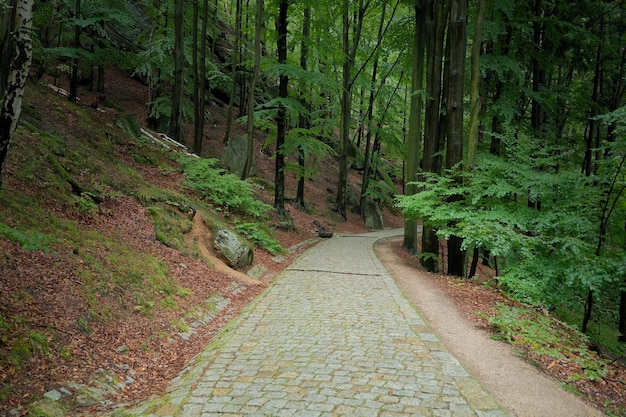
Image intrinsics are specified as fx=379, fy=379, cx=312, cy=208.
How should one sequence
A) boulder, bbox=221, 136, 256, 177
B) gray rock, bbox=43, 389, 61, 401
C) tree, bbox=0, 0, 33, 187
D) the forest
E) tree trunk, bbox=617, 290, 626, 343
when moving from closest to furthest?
1. gray rock, bbox=43, 389, 61, 401
2. tree, bbox=0, 0, 33, 187
3. the forest
4. tree trunk, bbox=617, 290, 626, 343
5. boulder, bbox=221, 136, 256, 177

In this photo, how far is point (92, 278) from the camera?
206 inches

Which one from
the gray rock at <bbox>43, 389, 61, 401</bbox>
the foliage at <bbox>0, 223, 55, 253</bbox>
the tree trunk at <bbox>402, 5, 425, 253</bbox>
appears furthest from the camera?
the tree trunk at <bbox>402, 5, 425, 253</bbox>

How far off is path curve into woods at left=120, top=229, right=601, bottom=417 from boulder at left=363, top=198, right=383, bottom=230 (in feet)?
60.1

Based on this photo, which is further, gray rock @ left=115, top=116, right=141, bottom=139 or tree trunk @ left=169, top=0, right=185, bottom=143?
tree trunk @ left=169, top=0, right=185, bottom=143

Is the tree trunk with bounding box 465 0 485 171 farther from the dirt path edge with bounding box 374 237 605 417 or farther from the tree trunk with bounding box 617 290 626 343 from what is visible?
the tree trunk with bounding box 617 290 626 343

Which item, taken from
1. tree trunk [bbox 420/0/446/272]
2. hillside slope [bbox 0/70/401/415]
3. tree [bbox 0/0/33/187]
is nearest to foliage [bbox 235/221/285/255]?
hillside slope [bbox 0/70/401/415]

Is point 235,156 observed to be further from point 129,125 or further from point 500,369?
point 500,369

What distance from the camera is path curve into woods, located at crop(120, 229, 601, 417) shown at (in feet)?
11.5

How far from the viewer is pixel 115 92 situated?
2261 centimetres

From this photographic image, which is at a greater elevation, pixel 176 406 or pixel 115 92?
pixel 115 92

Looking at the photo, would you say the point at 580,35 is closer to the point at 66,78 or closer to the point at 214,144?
the point at 214,144

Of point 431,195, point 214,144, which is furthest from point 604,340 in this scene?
point 214,144

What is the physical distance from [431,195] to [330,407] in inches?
270

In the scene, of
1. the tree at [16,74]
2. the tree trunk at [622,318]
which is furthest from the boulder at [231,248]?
the tree trunk at [622,318]
